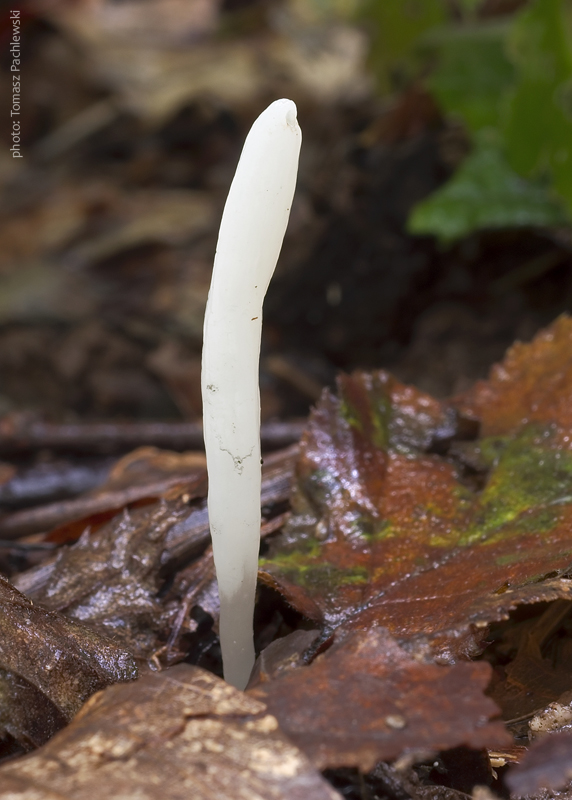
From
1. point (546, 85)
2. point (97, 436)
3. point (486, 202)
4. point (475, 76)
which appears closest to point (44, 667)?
point (97, 436)

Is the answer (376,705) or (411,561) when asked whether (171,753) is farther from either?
(411,561)

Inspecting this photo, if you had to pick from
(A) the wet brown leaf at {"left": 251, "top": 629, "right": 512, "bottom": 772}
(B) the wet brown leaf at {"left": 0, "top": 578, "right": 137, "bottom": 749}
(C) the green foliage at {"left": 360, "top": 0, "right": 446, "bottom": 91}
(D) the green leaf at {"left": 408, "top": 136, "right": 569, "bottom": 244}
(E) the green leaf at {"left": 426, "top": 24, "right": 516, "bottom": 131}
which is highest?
(C) the green foliage at {"left": 360, "top": 0, "right": 446, "bottom": 91}

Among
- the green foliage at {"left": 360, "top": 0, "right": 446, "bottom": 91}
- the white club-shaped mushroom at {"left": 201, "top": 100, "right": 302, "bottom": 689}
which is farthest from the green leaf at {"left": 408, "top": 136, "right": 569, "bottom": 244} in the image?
the white club-shaped mushroom at {"left": 201, "top": 100, "right": 302, "bottom": 689}

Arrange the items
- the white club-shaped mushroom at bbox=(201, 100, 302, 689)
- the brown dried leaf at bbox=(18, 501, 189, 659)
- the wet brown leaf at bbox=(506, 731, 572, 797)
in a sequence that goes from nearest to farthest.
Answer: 1. the wet brown leaf at bbox=(506, 731, 572, 797)
2. the white club-shaped mushroom at bbox=(201, 100, 302, 689)
3. the brown dried leaf at bbox=(18, 501, 189, 659)

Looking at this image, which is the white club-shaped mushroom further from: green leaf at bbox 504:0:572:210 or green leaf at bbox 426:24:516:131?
green leaf at bbox 426:24:516:131

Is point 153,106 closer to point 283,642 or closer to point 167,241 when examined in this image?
point 167,241

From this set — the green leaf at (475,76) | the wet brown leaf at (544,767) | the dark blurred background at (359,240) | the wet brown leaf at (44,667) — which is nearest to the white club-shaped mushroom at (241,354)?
the wet brown leaf at (44,667)

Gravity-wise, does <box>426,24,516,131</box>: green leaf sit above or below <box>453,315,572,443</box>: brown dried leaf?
above

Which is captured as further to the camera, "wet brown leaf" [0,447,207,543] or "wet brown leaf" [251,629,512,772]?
"wet brown leaf" [0,447,207,543]

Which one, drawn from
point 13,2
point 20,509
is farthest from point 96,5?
point 20,509
